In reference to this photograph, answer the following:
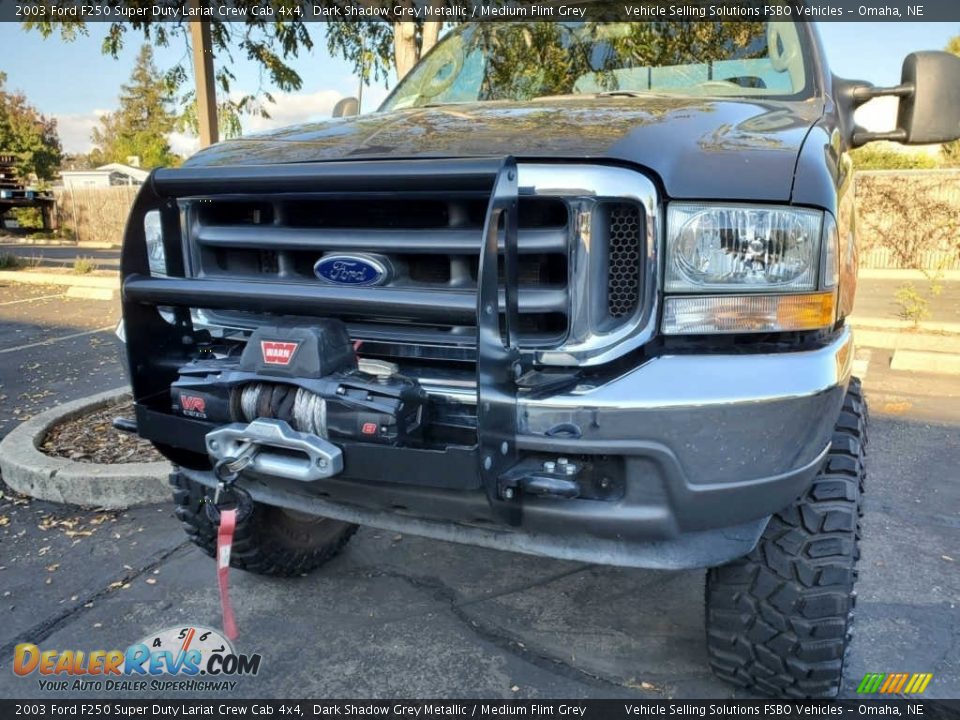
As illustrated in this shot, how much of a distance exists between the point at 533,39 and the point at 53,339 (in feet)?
22.6

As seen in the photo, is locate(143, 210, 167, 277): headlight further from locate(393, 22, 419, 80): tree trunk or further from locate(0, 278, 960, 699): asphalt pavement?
locate(393, 22, 419, 80): tree trunk

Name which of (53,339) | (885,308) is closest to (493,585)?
(53,339)

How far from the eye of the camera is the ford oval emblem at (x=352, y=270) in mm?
1855

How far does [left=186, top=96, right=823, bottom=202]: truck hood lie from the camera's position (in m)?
1.65

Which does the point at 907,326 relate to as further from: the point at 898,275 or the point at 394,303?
the point at 394,303

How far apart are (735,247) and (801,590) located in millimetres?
898

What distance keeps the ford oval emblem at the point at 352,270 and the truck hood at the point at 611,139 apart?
0.26m

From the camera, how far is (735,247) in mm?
1678

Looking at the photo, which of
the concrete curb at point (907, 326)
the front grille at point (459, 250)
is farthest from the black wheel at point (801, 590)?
the concrete curb at point (907, 326)

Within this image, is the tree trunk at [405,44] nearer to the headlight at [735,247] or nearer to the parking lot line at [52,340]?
the parking lot line at [52,340]

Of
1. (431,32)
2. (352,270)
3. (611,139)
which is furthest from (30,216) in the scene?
(611,139)

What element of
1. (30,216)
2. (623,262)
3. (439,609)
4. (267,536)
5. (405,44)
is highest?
(405,44)

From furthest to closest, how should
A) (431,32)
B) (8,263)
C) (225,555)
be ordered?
(8,263), (431,32), (225,555)

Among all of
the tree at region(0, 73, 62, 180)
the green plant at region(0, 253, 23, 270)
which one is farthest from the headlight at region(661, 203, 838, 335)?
the tree at region(0, 73, 62, 180)
